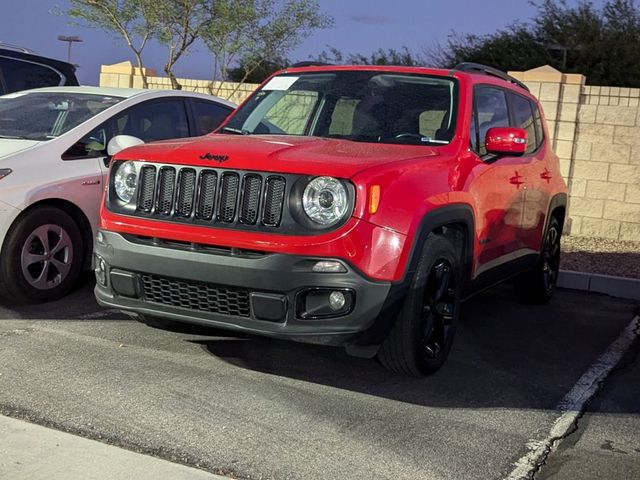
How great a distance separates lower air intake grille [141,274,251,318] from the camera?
4496mm

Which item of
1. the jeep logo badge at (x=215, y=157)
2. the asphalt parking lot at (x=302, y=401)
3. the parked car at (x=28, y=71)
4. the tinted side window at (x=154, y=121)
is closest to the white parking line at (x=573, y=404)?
the asphalt parking lot at (x=302, y=401)

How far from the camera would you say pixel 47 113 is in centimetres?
699

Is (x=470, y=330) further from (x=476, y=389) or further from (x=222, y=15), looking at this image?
(x=222, y=15)

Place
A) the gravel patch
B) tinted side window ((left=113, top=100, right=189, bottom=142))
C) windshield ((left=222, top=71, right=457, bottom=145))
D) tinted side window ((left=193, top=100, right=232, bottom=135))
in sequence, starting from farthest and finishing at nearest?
the gravel patch
tinted side window ((left=193, top=100, right=232, bottom=135))
tinted side window ((left=113, top=100, right=189, bottom=142))
windshield ((left=222, top=71, right=457, bottom=145))

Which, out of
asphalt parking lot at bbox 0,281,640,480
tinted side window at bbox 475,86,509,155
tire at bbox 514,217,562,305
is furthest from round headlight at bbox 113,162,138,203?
tire at bbox 514,217,562,305

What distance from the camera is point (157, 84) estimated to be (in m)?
15.6

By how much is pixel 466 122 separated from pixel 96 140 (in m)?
2.93

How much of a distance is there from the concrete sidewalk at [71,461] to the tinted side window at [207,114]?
4.05 meters

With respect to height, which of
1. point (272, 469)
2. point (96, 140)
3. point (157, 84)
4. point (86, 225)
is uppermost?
point (157, 84)

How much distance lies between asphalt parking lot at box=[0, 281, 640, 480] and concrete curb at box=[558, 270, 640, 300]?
2.25 m

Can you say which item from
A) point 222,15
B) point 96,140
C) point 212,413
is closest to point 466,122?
point 212,413

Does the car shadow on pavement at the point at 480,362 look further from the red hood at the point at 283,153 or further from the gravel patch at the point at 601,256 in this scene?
the gravel patch at the point at 601,256

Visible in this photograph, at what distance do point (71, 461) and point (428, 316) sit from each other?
216 centimetres

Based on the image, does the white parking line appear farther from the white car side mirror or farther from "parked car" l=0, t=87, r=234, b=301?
"parked car" l=0, t=87, r=234, b=301
